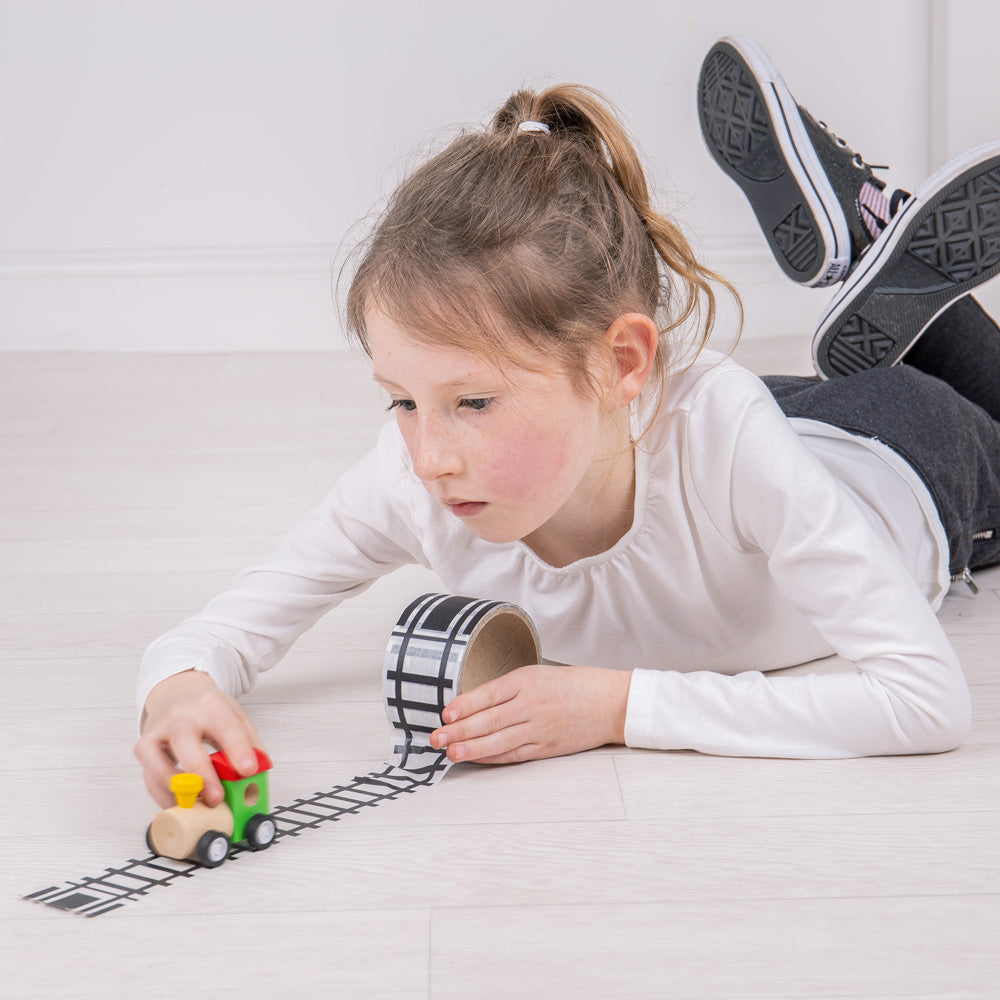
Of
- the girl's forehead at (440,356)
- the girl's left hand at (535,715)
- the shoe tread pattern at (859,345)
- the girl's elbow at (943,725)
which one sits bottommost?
the girl's elbow at (943,725)

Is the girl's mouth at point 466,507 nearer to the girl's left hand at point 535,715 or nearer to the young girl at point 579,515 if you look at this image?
the young girl at point 579,515

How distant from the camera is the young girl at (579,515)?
783mm

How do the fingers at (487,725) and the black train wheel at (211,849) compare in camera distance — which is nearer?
the black train wheel at (211,849)

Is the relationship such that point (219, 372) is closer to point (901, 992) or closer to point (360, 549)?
point (360, 549)

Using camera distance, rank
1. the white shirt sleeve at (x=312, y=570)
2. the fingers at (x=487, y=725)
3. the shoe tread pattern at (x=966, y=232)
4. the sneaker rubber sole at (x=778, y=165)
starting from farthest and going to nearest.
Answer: the sneaker rubber sole at (x=778, y=165) < the shoe tread pattern at (x=966, y=232) < the white shirt sleeve at (x=312, y=570) < the fingers at (x=487, y=725)

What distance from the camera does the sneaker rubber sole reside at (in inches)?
56.9

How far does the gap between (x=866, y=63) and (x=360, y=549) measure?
2144mm

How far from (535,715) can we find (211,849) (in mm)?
230

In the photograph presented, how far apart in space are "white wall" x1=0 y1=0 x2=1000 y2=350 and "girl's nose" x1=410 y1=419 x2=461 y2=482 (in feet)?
6.56

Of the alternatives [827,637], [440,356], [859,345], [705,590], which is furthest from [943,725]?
[859,345]

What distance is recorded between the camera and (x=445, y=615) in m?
0.84

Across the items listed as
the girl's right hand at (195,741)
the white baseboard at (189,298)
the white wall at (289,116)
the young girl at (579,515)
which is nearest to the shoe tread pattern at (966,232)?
the young girl at (579,515)

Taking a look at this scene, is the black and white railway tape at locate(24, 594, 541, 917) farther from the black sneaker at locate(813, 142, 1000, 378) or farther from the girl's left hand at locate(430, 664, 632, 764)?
the black sneaker at locate(813, 142, 1000, 378)

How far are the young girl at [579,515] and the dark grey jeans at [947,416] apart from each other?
25cm
